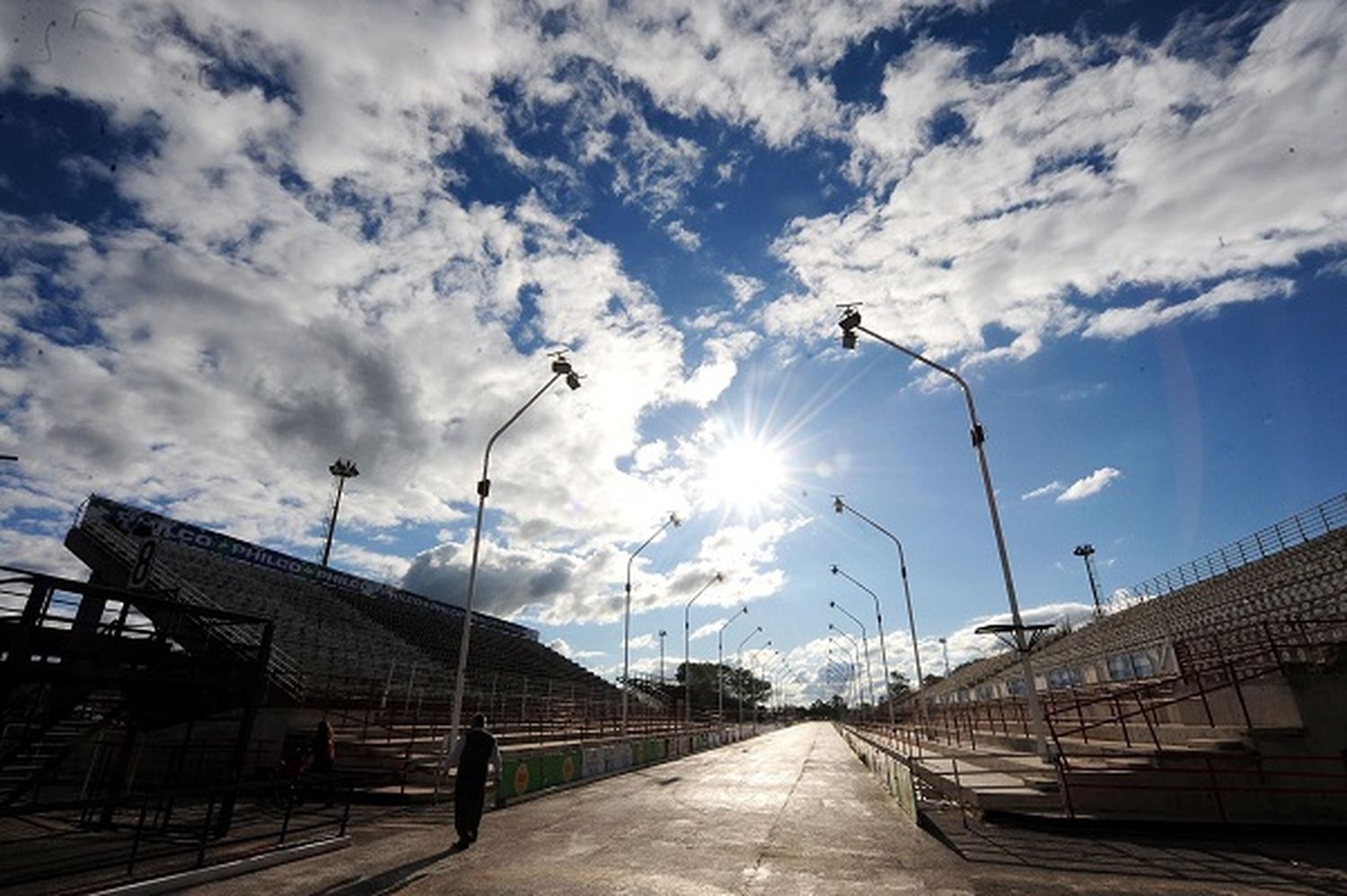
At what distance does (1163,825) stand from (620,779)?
606 inches

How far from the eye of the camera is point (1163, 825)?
10812 millimetres

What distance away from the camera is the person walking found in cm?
1008

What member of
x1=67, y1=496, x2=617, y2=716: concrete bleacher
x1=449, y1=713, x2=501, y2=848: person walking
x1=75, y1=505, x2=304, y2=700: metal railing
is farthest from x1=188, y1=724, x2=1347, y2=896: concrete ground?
x1=67, y1=496, x2=617, y2=716: concrete bleacher

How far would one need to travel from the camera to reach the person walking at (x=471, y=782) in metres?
10.1

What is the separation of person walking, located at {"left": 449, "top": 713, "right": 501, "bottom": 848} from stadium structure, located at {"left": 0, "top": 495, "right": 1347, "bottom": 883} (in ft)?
4.19

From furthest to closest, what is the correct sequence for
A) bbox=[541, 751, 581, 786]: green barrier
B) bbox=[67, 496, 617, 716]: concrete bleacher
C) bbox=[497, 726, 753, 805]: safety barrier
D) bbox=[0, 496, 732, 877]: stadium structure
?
bbox=[67, 496, 617, 716]: concrete bleacher
bbox=[541, 751, 581, 786]: green barrier
bbox=[497, 726, 753, 805]: safety barrier
bbox=[0, 496, 732, 877]: stadium structure

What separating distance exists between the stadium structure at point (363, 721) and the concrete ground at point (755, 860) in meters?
1.18

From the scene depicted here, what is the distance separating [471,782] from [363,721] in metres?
13.2

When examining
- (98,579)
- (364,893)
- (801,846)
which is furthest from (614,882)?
(98,579)

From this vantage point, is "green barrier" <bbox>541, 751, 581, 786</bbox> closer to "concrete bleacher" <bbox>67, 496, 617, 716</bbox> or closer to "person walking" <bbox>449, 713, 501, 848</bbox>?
"concrete bleacher" <bbox>67, 496, 617, 716</bbox>

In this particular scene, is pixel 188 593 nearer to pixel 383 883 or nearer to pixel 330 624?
pixel 330 624

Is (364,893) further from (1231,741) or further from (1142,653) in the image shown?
(1142,653)

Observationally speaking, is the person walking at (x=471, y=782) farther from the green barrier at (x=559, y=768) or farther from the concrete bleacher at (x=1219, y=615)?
the concrete bleacher at (x=1219, y=615)

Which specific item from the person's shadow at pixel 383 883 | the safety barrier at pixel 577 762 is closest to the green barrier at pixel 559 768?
the safety barrier at pixel 577 762
